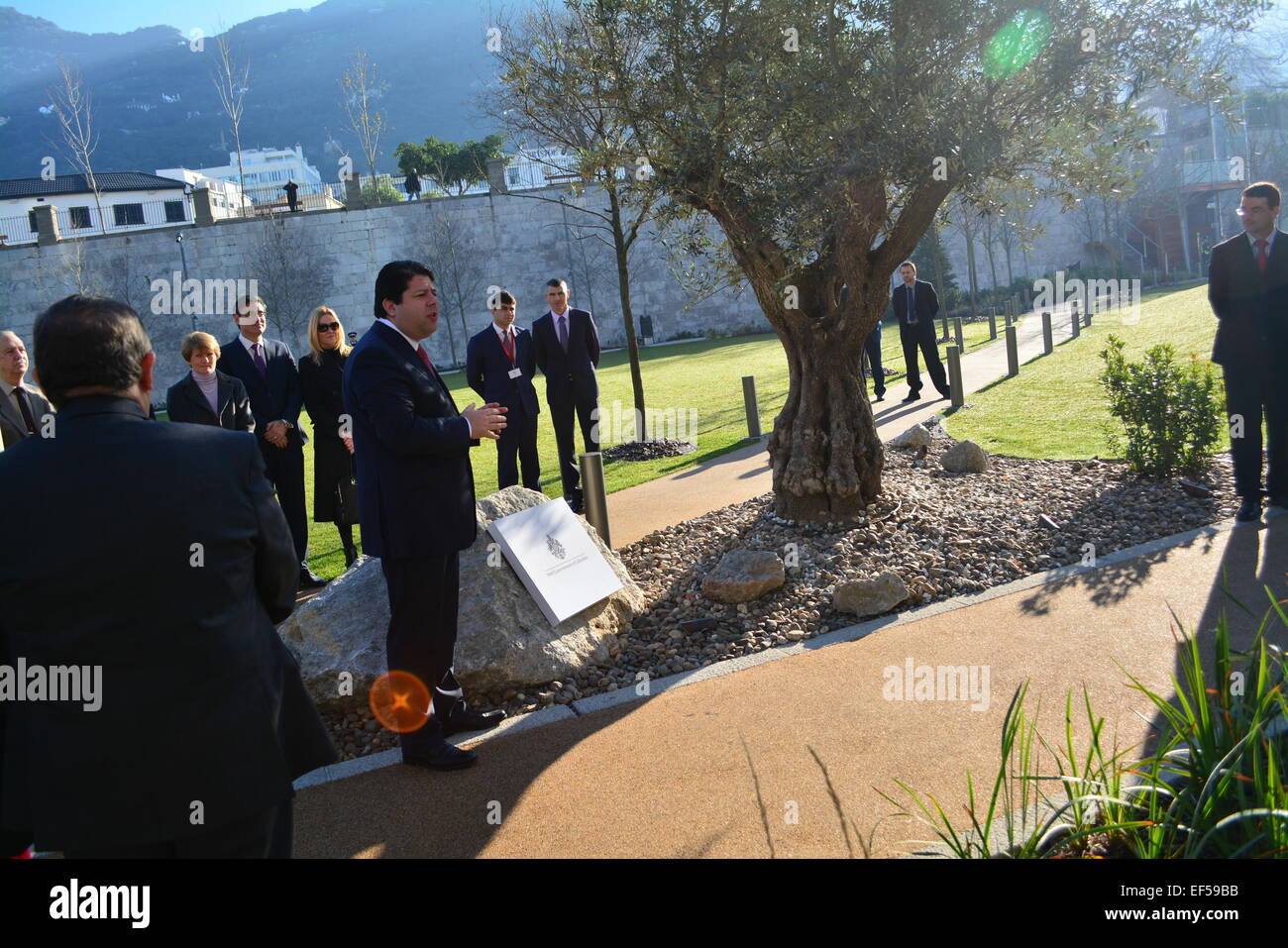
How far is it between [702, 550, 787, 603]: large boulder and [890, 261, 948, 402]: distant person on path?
8.91 meters

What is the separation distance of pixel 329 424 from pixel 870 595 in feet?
15.9

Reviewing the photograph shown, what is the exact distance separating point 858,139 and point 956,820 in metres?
5.18

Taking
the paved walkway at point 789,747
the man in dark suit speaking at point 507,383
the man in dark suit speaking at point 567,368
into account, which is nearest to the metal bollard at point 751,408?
the man in dark suit speaking at point 567,368

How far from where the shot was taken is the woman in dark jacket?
6938 mm

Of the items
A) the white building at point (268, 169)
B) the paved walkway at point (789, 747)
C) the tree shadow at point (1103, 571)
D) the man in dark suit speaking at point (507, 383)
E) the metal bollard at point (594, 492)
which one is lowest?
the paved walkway at point (789, 747)

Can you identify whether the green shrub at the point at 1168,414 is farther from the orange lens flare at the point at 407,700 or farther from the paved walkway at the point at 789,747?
the orange lens flare at the point at 407,700

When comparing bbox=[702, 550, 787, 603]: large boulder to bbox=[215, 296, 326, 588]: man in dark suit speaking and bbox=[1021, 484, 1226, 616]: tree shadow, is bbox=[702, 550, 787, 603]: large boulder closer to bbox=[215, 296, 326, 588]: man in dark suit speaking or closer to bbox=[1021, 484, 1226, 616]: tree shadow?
bbox=[1021, 484, 1226, 616]: tree shadow

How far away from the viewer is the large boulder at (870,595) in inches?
233

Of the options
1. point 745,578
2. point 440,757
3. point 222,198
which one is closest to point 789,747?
point 440,757

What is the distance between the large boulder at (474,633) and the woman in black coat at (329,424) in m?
2.62

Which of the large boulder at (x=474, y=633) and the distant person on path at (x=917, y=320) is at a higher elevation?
the distant person on path at (x=917, y=320)
